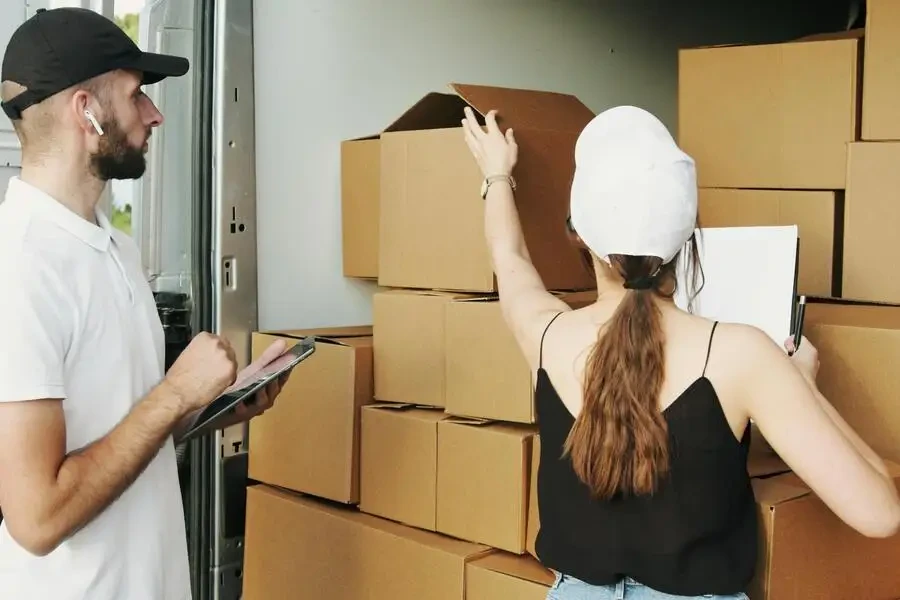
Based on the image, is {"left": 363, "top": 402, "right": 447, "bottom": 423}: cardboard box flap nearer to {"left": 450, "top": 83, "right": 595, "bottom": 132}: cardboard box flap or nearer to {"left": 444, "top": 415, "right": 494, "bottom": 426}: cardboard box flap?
{"left": 444, "top": 415, "right": 494, "bottom": 426}: cardboard box flap

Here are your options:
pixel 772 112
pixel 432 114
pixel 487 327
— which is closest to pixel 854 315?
pixel 772 112

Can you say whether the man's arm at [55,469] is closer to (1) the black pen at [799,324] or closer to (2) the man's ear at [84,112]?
(2) the man's ear at [84,112]

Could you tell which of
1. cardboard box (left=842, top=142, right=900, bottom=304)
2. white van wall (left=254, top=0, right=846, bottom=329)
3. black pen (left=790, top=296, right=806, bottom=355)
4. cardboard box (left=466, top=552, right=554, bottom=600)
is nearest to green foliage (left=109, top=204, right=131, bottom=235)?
white van wall (left=254, top=0, right=846, bottom=329)

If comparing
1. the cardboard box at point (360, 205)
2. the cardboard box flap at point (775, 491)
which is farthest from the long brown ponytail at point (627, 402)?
the cardboard box at point (360, 205)

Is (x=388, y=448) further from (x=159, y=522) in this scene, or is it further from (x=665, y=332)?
(x=665, y=332)

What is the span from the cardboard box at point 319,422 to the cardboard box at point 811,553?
70cm

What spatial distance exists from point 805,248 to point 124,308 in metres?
1.15

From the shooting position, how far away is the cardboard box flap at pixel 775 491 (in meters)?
1.30

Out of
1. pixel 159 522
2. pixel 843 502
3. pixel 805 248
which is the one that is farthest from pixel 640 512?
pixel 805 248

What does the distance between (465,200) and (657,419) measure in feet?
2.11

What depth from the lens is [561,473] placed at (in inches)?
49.1

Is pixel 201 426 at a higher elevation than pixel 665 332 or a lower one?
lower

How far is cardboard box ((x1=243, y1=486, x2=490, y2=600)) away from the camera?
1.64 meters

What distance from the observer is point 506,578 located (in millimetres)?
1541
